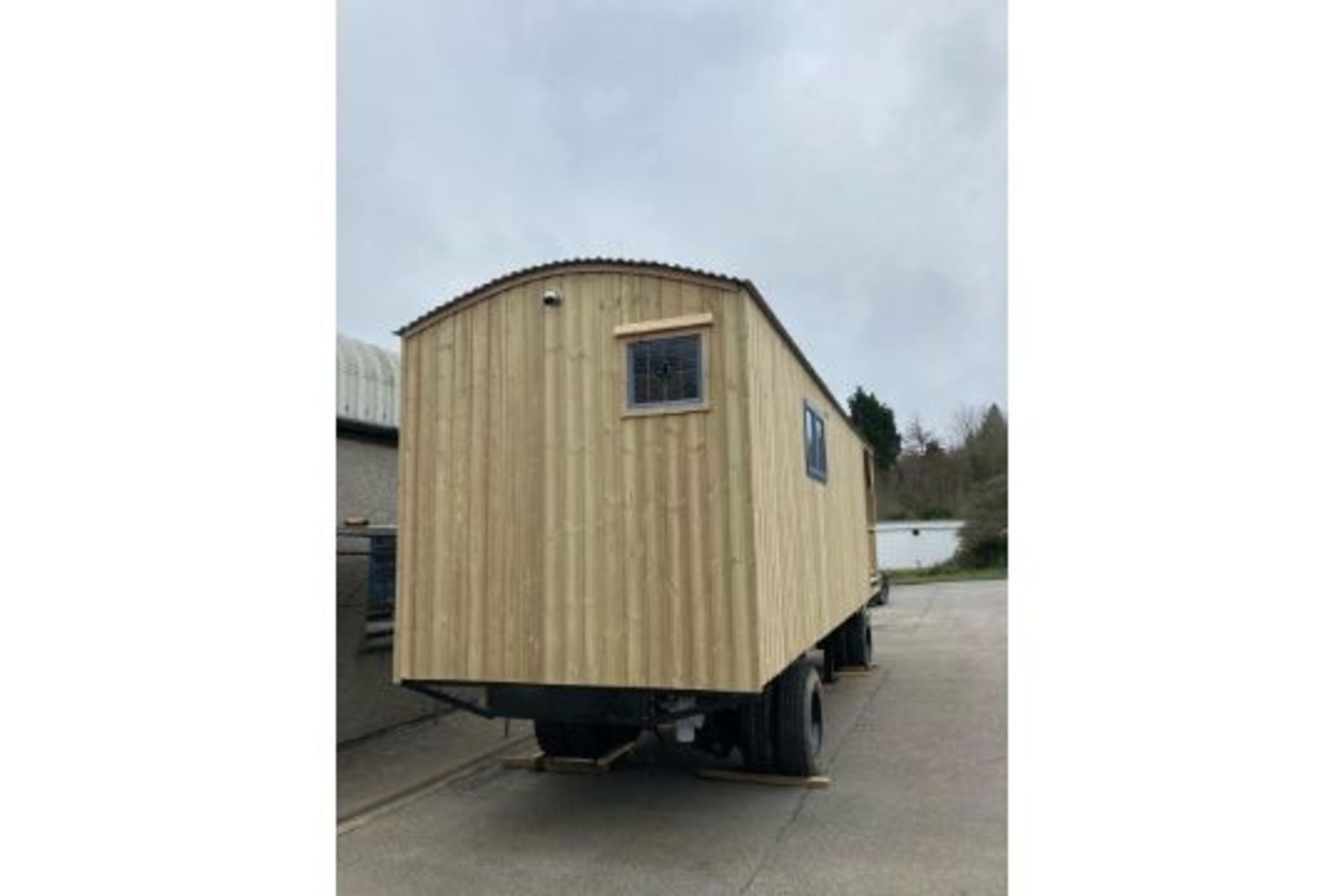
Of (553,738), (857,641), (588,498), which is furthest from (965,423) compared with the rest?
(588,498)

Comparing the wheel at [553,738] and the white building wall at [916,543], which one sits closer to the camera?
the wheel at [553,738]

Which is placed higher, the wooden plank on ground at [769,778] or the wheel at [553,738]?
the wheel at [553,738]

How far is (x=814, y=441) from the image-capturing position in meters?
6.20

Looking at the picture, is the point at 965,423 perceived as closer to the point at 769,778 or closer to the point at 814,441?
the point at 814,441

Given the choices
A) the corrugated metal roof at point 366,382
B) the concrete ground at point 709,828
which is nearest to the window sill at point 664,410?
the concrete ground at point 709,828

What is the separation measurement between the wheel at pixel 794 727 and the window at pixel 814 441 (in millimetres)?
1562

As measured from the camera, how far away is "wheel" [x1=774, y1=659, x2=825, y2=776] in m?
5.05

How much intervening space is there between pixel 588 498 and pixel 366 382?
474cm

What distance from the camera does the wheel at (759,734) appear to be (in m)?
5.04

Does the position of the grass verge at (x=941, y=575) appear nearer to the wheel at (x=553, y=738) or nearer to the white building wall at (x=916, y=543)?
the white building wall at (x=916, y=543)

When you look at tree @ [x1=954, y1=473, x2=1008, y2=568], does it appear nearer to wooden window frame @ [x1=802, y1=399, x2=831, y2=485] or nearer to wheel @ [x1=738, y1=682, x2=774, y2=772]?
wooden window frame @ [x1=802, y1=399, x2=831, y2=485]

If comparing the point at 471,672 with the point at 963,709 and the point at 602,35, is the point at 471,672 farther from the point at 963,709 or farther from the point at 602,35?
the point at 963,709

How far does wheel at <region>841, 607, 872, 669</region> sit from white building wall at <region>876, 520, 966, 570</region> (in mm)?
17997

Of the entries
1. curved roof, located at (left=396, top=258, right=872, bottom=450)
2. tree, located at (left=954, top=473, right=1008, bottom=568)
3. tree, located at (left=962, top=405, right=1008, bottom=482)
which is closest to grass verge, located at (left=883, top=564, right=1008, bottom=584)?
tree, located at (left=954, top=473, right=1008, bottom=568)
